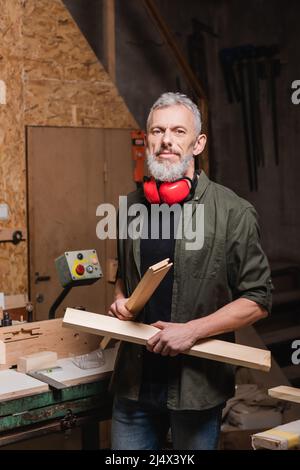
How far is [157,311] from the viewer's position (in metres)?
2.20

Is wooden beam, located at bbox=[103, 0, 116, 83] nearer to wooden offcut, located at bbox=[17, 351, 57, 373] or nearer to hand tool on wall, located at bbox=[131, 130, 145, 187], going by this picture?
hand tool on wall, located at bbox=[131, 130, 145, 187]

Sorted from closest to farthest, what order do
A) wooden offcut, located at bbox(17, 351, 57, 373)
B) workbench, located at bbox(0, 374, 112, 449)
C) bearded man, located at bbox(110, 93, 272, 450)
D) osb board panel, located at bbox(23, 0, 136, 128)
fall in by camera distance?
1. bearded man, located at bbox(110, 93, 272, 450)
2. workbench, located at bbox(0, 374, 112, 449)
3. wooden offcut, located at bbox(17, 351, 57, 373)
4. osb board panel, located at bbox(23, 0, 136, 128)

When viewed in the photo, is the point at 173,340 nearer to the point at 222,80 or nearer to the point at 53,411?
the point at 53,411

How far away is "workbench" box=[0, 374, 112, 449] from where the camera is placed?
2.28 metres

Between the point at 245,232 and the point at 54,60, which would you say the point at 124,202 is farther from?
the point at 54,60

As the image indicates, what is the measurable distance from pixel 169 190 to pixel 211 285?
352 mm

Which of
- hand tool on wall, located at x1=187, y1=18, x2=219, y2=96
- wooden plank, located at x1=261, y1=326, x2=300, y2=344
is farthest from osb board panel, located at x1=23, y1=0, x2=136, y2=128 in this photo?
wooden plank, located at x1=261, y1=326, x2=300, y2=344

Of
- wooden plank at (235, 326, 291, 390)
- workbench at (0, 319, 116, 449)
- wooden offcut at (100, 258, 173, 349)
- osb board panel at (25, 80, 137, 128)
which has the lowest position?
wooden plank at (235, 326, 291, 390)

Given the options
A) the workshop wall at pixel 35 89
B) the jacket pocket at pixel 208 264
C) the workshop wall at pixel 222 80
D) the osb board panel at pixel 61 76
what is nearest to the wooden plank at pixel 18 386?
the jacket pocket at pixel 208 264

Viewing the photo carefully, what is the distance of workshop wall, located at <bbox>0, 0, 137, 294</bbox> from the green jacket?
2.21 metres

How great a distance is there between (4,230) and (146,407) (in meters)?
2.23

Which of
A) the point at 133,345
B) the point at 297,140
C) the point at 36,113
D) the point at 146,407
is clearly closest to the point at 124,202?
the point at 133,345

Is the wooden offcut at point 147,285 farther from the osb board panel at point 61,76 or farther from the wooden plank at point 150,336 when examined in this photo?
the osb board panel at point 61,76

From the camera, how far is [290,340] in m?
4.88
